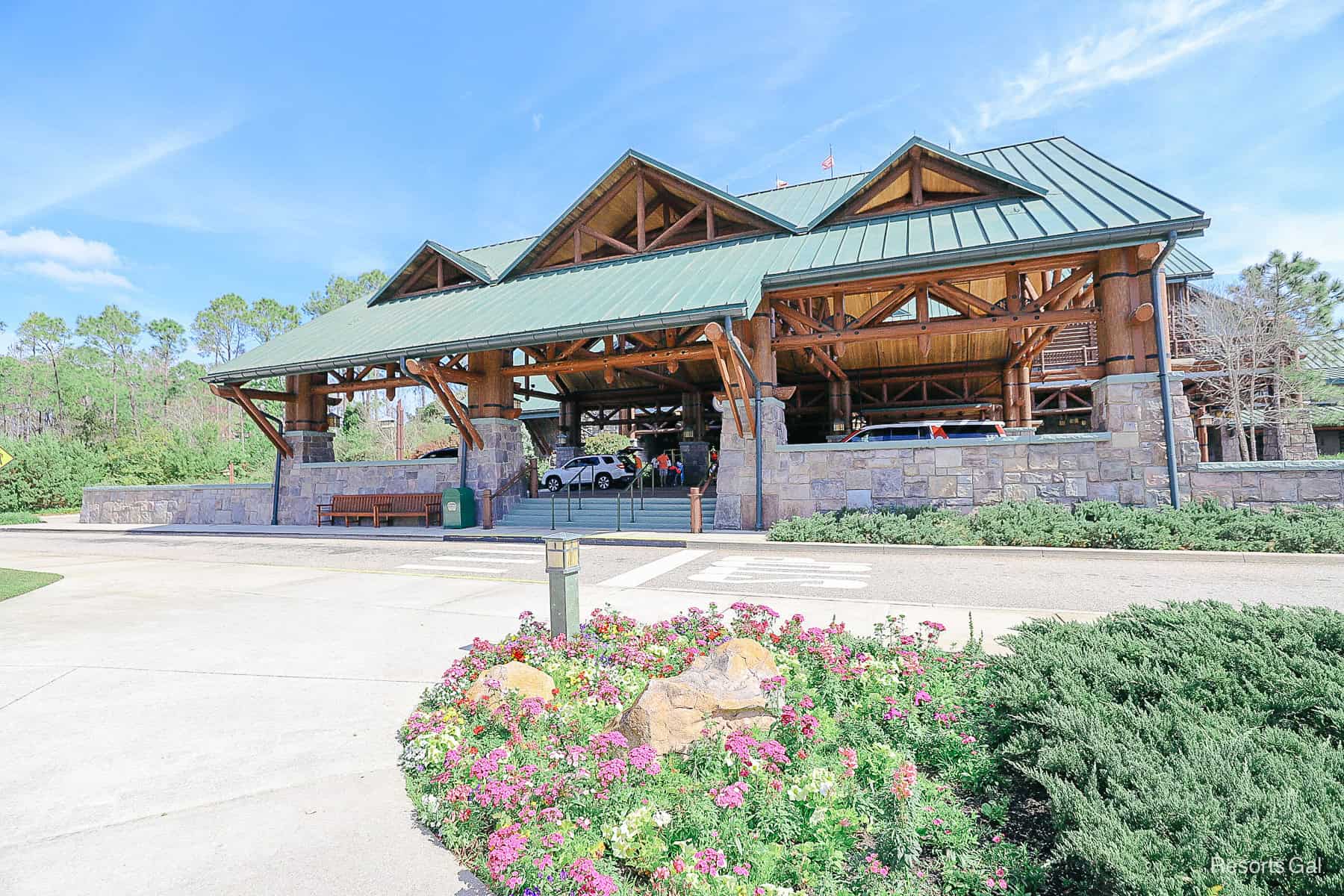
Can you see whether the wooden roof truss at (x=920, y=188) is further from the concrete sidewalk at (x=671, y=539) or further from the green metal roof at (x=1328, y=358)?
the green metal roof at (x=1328, y=358)

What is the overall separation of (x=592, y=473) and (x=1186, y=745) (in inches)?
812

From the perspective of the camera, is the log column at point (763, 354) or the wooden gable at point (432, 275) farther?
the wooden gable at point (432, 275)

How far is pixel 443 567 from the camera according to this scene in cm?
1005

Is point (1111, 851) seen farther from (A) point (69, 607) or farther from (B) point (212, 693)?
(A) point (69, 607)

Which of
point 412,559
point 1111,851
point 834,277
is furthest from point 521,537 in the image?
point 1111,851

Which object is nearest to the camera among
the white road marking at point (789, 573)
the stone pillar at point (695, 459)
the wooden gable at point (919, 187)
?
the white road marking at point (789, 573)

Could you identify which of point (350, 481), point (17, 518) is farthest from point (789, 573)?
point (17, 518)

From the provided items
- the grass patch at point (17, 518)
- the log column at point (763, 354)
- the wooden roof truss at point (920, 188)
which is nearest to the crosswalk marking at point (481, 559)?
the log column at point (763, 354)

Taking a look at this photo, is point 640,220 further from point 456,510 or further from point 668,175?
point 456,510

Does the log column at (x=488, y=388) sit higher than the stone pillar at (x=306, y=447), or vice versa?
the log column at (x=488, y=388)

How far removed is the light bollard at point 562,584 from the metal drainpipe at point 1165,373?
11252mm

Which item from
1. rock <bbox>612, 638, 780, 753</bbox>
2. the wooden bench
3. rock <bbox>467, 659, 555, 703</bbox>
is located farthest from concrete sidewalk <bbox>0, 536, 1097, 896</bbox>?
the wooden bench

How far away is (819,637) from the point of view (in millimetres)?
4508

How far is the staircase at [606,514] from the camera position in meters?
14.9
